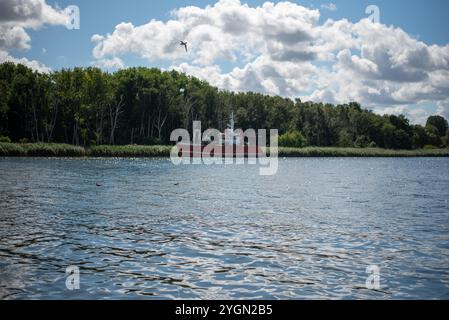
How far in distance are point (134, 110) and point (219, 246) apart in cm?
9638

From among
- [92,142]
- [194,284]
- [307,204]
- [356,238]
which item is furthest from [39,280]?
[92,142]

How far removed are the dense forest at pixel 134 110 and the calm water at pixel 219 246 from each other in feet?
222

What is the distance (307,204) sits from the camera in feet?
85.9

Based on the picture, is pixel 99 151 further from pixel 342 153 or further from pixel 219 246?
pixel 219 246

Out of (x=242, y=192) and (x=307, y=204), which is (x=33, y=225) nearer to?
(x=307, y=204)

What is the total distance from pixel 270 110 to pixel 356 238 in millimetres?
135085

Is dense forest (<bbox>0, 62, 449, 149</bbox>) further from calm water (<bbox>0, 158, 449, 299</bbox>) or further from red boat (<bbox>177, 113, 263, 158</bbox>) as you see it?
calm water (<bbox>0, 158, 449, 299</bbox>)

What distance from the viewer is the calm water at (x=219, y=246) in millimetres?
10883

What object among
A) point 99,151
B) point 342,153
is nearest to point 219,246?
point 99,151

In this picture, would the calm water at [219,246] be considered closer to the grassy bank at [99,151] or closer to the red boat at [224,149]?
the grassy bank at [99,151]

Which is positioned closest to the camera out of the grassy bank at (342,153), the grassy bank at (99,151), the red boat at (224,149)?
the grassy bank at (99,151)

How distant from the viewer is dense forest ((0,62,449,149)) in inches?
3602

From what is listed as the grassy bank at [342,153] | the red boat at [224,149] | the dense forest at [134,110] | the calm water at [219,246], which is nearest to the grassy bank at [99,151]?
the grassy bank at [342,153]

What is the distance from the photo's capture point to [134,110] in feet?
355
